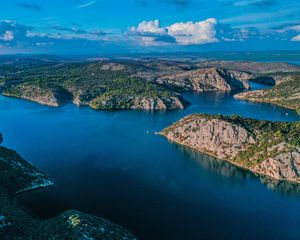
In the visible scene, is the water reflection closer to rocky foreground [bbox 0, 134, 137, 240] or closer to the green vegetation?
the green vegetation

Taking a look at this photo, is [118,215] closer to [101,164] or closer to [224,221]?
[224,221]

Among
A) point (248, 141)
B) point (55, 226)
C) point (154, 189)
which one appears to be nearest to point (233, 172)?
point (248, 141)

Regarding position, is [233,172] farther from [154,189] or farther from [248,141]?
[154,189]

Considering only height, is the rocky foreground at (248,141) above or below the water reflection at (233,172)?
above

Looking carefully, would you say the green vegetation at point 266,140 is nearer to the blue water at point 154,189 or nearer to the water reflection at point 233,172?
the water reflection at point 233,172

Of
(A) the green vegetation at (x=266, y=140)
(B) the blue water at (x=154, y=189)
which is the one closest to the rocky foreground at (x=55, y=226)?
(B) the blue water at (x=154, y=189)

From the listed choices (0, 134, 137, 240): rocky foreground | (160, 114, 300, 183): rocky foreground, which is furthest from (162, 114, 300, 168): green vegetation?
(0, 134, 137, 240): rocky foreground
